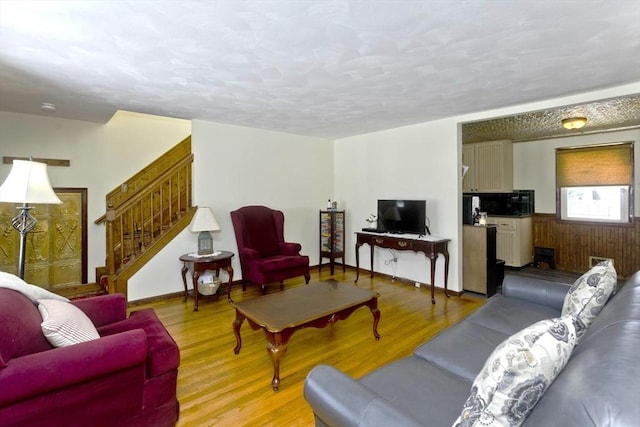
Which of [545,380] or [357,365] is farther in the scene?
[357,365]

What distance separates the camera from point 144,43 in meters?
2.12

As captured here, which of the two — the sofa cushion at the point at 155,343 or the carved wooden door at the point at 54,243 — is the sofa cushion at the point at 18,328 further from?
the carved wooden door at the point at 54,243

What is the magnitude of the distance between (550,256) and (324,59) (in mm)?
5611

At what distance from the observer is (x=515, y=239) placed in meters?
5.63

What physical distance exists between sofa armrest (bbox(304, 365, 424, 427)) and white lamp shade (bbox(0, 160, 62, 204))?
92.5 inches

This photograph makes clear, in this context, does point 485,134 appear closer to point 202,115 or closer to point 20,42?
point 202,115

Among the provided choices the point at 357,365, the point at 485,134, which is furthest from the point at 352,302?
the point at 485,134

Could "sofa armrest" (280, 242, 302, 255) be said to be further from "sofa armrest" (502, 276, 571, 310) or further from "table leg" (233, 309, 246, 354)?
"sofa armrest" (502, 276, 571, 310)

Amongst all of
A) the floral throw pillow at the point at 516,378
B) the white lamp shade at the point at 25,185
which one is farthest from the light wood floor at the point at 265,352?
the white lamp shade at the point at 25,185

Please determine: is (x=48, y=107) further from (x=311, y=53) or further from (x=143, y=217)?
(x=311, y=53)

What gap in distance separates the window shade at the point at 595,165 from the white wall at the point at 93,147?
22.5 feet

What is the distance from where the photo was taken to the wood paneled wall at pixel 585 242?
4.90m

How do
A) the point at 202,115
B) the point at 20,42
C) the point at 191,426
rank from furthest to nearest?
the point at 202,115 < the point at 20,42 < the point at 191,426

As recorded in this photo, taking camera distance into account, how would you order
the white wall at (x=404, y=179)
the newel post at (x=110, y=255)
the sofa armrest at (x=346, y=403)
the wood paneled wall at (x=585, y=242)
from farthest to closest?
the wood paneled wall at (x=585, y=242) < the white wall at (x=404, y=179) < the newel post at (x=110, y=255) < the sofa armrest at (x=346, y=403)
